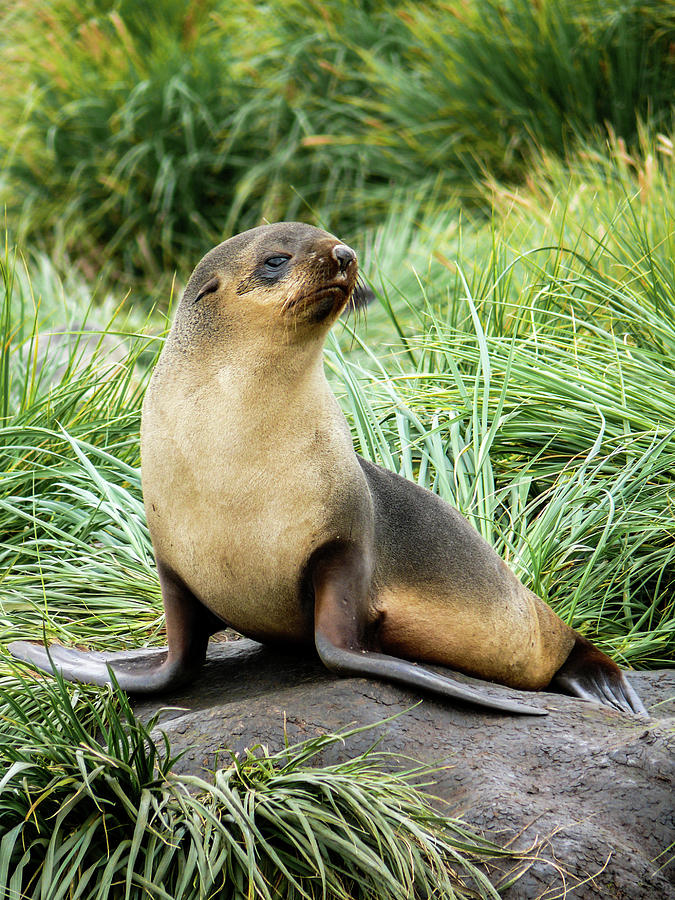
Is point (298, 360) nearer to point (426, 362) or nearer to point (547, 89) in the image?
point (426, 362)

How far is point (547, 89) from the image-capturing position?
8875 mm

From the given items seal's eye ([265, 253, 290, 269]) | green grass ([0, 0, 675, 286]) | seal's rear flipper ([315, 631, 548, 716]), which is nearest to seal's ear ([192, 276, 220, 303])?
seal's eye ([265, 253, 290, 269])

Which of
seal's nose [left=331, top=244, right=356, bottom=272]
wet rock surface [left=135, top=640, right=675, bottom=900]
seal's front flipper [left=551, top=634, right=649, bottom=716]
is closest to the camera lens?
wet rock surface [left=135, top=640, right=675, bottom=900]

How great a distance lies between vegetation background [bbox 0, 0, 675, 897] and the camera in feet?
8.16

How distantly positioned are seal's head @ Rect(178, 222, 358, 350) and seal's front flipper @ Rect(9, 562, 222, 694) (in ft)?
2.34

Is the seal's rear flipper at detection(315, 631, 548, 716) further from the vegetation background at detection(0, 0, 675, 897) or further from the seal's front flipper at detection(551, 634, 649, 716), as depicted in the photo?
the seal's front flipper at detection(551, 634, 649, 716)

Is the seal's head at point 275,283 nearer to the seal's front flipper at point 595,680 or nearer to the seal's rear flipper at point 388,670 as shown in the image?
the seal's rear flipper at point 388,670

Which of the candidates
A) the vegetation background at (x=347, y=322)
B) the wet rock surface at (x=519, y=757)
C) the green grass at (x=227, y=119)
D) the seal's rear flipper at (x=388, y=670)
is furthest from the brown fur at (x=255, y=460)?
the green grass at (x=227, y=119)

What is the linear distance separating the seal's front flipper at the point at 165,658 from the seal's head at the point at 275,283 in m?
0.71

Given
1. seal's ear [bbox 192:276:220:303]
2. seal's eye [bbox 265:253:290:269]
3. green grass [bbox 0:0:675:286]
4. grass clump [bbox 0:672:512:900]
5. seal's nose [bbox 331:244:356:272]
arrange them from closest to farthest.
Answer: grass clump [bbox 0:672:512:900] < seal's nose [bbox 331:244:356:272] < seal's eye [bbox 265:253:290:269] < seal's ear [bbox 192:276:220:303] < green grass [bbox 0:0:675:286]

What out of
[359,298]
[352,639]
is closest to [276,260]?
[359,298]

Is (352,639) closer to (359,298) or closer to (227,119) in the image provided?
(359,298)

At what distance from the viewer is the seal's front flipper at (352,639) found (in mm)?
2791

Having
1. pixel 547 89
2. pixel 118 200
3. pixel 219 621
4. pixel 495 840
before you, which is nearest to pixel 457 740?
pixel 495 840
